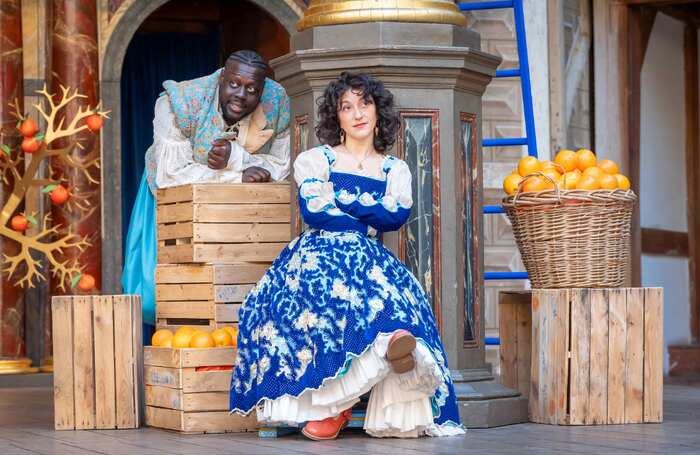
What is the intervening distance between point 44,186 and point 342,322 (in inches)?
148

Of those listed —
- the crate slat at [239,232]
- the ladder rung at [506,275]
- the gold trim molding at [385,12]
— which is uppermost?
the gold trim molding at [385,12]

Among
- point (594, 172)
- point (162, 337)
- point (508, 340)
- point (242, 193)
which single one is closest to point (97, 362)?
point (162, 337)

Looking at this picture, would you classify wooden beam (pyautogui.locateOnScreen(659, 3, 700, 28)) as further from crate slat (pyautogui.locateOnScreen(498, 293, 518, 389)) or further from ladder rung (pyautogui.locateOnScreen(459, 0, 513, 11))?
crate slat (pyautogui.locateOnScreen(498, 293, 518, 389))

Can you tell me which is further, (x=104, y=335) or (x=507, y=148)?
(x=507, y=148)

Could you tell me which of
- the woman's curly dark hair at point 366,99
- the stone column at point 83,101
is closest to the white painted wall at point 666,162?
the stone column at point 83,101

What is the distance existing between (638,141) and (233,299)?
15.5 ft

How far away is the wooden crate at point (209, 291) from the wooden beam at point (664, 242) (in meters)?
4.98

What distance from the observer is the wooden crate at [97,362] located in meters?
5.94

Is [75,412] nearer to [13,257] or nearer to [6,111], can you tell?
[13,257]

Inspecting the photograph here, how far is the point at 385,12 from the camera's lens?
580 centimetres

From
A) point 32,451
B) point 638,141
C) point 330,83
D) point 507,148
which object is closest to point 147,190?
point 330,83

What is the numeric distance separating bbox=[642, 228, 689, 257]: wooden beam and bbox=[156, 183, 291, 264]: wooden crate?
15.8ft

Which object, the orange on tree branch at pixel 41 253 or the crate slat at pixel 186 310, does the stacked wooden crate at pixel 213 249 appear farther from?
the orange on tree branch at pixel 41 253

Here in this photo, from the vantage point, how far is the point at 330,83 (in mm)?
5691
